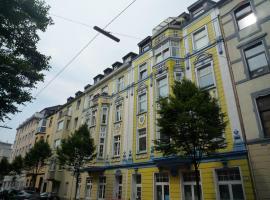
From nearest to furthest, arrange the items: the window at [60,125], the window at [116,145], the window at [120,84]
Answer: the window at [116,145]
the window at [120,84]
the window at [60,125]

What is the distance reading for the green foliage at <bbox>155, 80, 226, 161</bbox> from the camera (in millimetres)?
12273

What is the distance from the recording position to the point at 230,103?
50.0 ft

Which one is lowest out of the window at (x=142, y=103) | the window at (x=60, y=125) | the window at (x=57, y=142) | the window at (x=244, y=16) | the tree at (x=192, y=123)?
the tree at (x=192, y=123)

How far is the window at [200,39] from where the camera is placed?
62.2ft

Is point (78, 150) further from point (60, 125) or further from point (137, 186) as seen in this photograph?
point (60, 125)

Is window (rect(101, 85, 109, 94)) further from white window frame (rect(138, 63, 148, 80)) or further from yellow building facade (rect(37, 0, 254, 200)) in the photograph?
white window frame (rect(138, 63, 148, 80))

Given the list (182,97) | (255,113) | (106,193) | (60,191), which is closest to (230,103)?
(255,113)

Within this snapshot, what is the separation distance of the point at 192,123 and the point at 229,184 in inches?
195

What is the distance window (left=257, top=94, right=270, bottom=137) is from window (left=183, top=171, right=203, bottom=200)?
223 inches

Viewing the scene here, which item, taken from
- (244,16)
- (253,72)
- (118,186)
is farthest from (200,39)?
(118,186)

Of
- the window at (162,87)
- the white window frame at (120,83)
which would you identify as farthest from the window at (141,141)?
the white window frame at (120,83)

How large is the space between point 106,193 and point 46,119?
2889 cm

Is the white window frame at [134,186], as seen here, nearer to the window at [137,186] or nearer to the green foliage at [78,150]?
the window at [137,186]

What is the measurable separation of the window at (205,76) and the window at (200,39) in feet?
6.91
